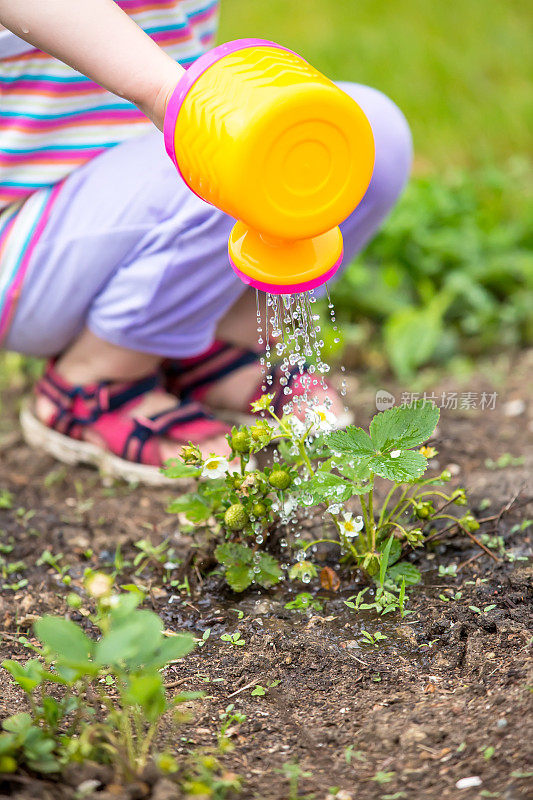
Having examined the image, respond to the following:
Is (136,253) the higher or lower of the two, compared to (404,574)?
higher

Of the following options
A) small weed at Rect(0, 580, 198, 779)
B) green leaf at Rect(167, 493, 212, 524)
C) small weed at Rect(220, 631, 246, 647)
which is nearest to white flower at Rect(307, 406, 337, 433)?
green leaf at Rect(167, 493, 212, 524)

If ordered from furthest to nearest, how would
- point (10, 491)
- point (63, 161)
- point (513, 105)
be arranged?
point (513, 105)
point (10, 491)
point (63, 161)

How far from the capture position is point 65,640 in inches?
38.0

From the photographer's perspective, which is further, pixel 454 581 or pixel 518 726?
pixel 454 581

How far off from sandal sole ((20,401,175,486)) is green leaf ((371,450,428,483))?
68 centimetres

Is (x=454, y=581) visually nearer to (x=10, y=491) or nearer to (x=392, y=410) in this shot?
(x=392, y=410)

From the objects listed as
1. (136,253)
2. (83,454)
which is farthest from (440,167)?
(83,454)

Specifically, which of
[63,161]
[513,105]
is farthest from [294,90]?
[513,105]

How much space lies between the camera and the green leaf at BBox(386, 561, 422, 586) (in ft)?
4.58

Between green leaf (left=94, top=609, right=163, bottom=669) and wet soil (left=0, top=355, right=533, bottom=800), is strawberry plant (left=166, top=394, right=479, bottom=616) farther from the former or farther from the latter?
green leaf (left=94, top=609, right=163, bottom=669)

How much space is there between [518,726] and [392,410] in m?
0.48

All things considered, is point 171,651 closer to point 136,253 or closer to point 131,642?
point 131,642

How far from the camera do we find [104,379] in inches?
76.5

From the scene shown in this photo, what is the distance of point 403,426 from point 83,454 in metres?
0.91
